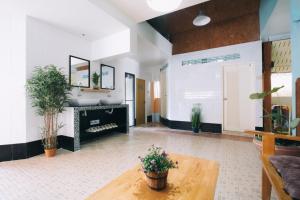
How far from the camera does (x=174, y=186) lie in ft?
4.14

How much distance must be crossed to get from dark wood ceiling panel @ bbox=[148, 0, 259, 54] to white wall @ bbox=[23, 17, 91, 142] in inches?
104

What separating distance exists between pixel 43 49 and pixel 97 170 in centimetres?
291

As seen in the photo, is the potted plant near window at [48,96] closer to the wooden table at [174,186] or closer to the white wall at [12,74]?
the white wall at [12,74]

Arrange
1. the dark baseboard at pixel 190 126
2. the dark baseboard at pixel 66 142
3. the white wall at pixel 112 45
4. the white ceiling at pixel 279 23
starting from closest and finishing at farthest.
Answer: the white ceiling at pixel 279 23, the dark baseboard at pixel 66 142, the white wall at pixel 112 45, the dark baseboard at pixel 190 126

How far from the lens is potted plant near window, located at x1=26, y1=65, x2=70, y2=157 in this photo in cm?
289

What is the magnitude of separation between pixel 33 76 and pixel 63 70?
2.61ft

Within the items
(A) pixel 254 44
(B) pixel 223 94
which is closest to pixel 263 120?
(B) pixel 223 94

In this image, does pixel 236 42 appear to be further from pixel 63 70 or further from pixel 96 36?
pixel 63 70

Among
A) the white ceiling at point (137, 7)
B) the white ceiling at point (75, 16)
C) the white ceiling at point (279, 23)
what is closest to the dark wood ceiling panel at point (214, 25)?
the white ceiling at point (279, 23)

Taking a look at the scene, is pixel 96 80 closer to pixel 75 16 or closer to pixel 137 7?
pixel 75 16

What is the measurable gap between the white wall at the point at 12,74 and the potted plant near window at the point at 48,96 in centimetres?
25

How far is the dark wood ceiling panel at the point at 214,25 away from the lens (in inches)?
163

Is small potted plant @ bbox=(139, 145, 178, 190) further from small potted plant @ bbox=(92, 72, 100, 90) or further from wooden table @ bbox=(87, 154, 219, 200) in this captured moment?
small potted plant @ bbox=(92, 72, 100, 90)

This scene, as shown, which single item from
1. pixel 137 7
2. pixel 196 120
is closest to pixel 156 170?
pixel 137 7
